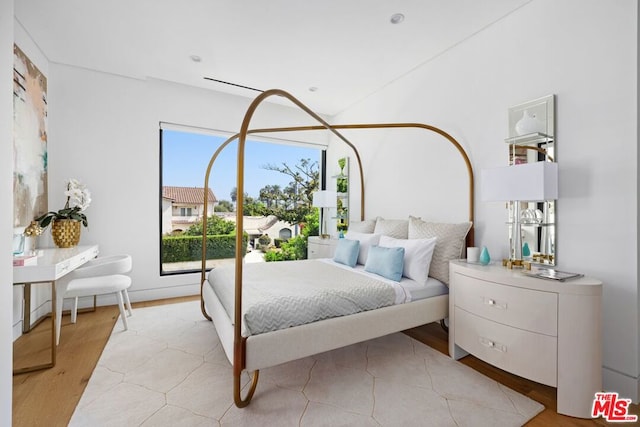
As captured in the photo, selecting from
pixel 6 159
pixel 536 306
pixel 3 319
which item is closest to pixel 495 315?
pixel 536 306

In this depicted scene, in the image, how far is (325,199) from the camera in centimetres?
431

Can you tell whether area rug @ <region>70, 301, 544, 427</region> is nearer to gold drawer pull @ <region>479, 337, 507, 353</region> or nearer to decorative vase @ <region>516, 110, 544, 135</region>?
gold drawer pull @ <region>479, 337, 507, 353</region>

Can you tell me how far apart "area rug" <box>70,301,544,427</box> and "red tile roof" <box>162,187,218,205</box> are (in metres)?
2.03

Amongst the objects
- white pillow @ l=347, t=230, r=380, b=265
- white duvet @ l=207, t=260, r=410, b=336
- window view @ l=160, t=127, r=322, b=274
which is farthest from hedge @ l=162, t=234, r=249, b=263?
white pillow @ l=347, t=230, r=380, b=265

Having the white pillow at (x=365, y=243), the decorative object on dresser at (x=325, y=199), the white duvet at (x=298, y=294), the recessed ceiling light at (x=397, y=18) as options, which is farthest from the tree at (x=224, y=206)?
the recessed ceiling light at (x=397, y=18)

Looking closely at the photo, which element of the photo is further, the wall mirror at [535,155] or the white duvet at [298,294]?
the wall mirror at [535,155]

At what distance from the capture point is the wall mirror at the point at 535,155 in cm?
220

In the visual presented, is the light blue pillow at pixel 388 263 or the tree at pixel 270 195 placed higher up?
the tree at pixel 270 195

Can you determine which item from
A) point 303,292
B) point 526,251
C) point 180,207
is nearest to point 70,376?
point 303,292

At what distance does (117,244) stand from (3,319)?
287 centimetres

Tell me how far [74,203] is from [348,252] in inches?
120

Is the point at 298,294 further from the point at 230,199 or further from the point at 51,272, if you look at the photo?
the point at 230,199

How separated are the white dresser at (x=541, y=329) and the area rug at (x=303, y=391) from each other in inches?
8.3

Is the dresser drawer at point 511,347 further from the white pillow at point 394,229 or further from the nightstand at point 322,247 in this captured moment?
the nightstand at point 322,247
